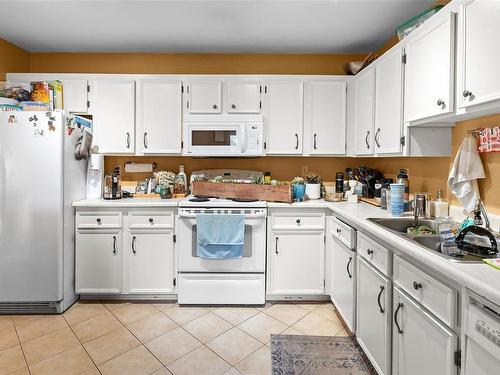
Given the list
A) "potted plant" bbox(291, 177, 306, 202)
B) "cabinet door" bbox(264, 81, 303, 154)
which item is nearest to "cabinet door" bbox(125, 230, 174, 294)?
"potted plant" bbox(291, 177, 306, 202)

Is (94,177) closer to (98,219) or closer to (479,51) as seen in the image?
(98,219)

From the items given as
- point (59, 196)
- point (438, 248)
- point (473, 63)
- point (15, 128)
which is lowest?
point (438, 248)

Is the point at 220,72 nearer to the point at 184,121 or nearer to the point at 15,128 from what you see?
the point at 184,121

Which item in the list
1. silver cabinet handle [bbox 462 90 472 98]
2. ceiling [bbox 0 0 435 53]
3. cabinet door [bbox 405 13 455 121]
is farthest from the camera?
ceiling [bbox 0 0 435 53]

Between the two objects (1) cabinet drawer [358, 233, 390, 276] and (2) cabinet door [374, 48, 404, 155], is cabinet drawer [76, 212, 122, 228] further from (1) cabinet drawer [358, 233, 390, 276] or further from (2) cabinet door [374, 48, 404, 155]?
(2) cabinet door [374, 48, 404, 155]

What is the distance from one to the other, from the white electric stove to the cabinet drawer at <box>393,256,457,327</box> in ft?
4.22

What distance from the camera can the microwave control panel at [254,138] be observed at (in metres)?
2.88

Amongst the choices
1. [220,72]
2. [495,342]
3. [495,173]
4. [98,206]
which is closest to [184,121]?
[220,72]

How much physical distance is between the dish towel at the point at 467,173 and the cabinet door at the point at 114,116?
277 centimetres

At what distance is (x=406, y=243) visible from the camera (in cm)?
136

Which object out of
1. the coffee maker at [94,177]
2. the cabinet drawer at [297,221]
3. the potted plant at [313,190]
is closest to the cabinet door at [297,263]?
the cabinet drawer at [297,221]

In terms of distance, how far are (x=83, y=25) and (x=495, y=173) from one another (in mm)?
3368

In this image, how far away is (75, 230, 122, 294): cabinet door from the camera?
262 cm

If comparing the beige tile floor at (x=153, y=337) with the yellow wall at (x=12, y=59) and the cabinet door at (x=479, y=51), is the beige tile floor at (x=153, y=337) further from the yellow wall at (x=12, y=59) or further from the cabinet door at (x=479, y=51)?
the yellow wall at (x=12, y=59)
